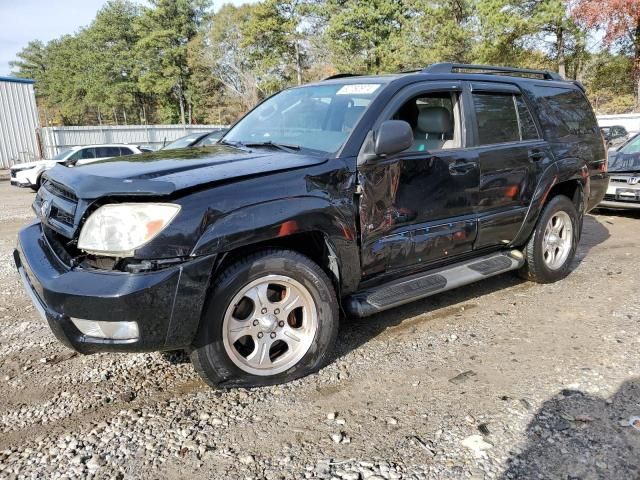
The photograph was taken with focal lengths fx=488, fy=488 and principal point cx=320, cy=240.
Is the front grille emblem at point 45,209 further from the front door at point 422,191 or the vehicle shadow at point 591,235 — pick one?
the vehicle shadow at point 591,235

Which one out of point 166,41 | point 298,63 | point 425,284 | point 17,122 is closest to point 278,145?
point 425,284

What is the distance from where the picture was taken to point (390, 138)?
302 centimetres

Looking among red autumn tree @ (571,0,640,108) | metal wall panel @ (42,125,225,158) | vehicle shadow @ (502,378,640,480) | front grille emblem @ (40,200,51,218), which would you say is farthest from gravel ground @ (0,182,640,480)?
red autumn tree @ (571,0,640,108)

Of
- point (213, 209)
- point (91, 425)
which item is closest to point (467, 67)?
point (213, 209)

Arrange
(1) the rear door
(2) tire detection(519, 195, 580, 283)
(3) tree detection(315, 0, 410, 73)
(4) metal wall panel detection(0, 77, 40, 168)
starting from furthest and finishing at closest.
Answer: (3) tree detection(315, 0, 410, 73) < (4) metal wall panel detection(0, 77, 40, 168) < (2) tire detection(519, 195, 580, 283) < (1) the rear door

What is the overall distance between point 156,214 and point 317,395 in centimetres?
137

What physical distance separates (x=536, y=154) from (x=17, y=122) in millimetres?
26065

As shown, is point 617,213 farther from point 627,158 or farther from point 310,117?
point 310,117

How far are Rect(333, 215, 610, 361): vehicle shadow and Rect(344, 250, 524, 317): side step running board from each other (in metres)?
0.40

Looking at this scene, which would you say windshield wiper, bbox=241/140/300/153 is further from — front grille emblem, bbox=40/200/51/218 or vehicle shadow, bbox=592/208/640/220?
vehicle shadow, bbox=592/208/640/220

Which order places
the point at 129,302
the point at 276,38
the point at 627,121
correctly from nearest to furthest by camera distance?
the point at 129,302
the point at 627,121
the point at 276,38

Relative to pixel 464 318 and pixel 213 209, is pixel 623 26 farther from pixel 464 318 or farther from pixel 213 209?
pixel 213 209

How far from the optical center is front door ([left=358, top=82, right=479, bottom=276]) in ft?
10.5

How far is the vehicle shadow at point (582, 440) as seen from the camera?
2.17 meters
